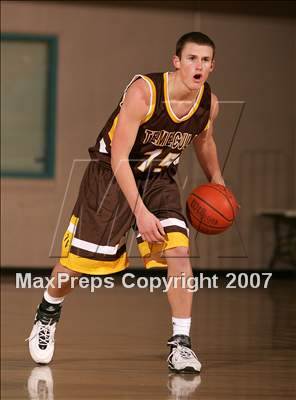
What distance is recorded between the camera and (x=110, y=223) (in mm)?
3445

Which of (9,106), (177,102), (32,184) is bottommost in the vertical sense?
(177,102)

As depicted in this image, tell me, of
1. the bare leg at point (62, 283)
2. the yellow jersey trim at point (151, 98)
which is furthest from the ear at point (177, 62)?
the bare leg at point (62, 283)

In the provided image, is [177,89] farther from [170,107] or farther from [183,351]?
[183,351]

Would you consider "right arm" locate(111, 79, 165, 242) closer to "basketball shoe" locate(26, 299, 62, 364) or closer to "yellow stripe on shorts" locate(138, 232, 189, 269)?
"yellow stripe on shorts" locate(138, 232, 189, 269)

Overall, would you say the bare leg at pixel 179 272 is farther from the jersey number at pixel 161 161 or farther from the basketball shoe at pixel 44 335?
the basketball shoe at pixel 44 335

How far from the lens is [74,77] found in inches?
331

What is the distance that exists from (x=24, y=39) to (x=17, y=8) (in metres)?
0.28

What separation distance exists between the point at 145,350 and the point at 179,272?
29.0 inches

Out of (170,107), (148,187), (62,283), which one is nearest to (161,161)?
(148,187)

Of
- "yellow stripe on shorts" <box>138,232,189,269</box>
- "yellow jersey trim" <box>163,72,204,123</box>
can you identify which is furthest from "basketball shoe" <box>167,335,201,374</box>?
"yellow jersey trim" <box>163,72,204,123</box>

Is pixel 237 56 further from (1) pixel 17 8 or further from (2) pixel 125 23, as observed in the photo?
(1) pixel 17 8

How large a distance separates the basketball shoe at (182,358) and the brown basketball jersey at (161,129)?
2.07 feet

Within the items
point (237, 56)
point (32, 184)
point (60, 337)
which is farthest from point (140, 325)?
point (237, 56)

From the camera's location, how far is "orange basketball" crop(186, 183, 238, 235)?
3410 millimetres
